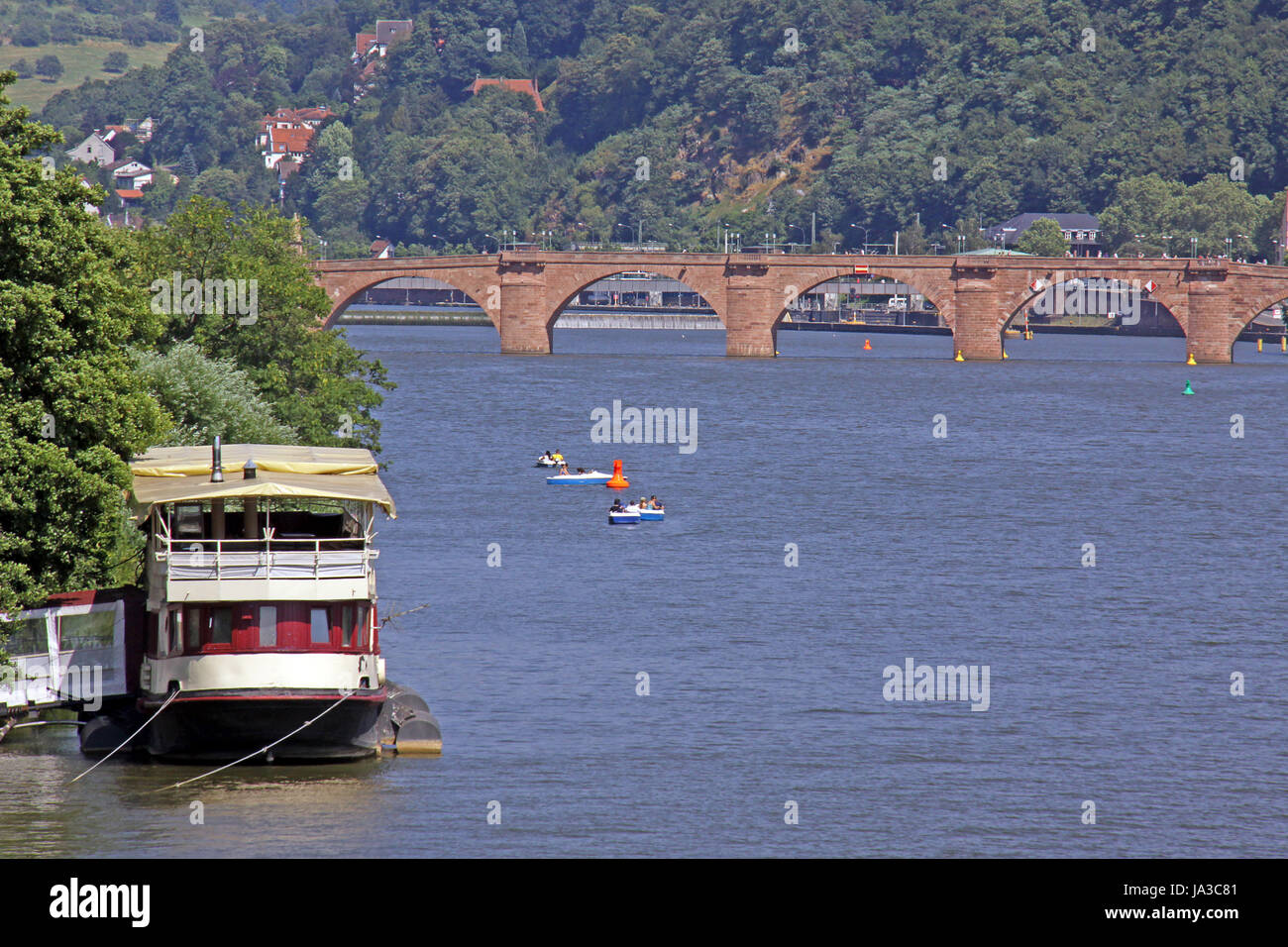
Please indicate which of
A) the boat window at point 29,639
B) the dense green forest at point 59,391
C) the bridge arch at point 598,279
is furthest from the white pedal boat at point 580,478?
the bridge arch at point 598,279

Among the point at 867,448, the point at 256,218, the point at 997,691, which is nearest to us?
the point at 997,691

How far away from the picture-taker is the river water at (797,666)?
39500mm

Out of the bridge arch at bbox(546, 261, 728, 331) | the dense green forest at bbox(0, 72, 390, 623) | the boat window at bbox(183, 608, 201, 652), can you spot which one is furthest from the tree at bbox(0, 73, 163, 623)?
the bridge arch at bbox(546, 261, 728, 331)

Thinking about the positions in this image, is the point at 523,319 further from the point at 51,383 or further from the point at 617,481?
the point at 51,383

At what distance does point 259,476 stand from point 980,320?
150 meters

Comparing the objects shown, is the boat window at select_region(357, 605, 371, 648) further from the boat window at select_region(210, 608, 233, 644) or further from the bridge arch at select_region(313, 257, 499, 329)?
the bridge arch at select_region(313, 257, 499, 329)

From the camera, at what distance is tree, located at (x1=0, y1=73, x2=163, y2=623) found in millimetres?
41500

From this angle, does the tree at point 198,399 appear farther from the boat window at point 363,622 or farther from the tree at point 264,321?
the boat window at point 363,622

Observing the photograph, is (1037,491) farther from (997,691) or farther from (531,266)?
(531,266)

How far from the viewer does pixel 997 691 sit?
52906mm

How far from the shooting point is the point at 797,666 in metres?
55.6

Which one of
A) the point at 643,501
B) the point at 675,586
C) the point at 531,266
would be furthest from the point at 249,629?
the point at 531,266

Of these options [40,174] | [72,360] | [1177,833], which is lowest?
[1177,833]

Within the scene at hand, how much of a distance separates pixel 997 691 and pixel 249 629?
21353 millimetres
